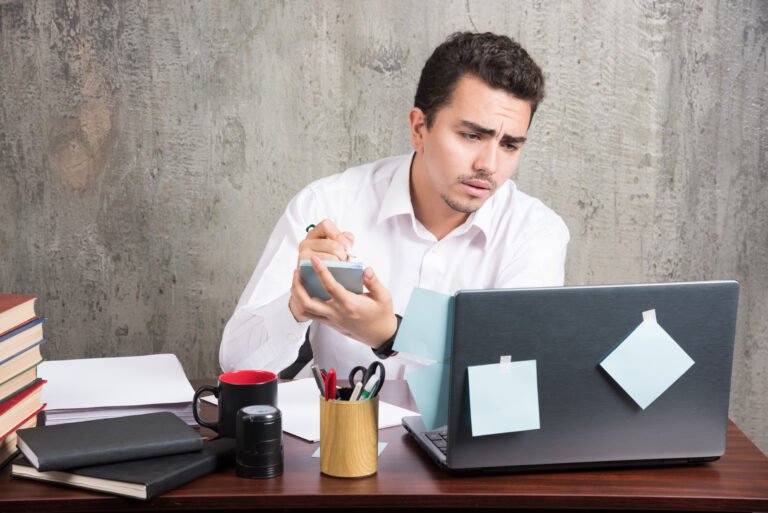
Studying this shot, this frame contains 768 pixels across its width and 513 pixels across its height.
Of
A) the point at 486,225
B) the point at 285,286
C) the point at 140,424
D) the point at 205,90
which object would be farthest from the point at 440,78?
the point at 140,424

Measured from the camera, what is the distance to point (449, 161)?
192 cm

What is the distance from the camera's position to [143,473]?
41.0 inches

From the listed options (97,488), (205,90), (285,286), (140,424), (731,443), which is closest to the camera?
(97,488)

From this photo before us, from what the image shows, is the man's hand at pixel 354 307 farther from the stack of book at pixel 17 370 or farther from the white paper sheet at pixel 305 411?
the stack of book at pixel 17 370

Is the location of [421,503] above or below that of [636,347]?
below

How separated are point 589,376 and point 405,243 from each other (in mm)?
966

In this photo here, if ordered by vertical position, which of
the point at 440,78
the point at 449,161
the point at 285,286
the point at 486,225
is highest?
the point at 440,78

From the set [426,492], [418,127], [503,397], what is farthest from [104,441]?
[418,127]

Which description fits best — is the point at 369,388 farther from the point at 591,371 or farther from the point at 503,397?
the point at 591,371

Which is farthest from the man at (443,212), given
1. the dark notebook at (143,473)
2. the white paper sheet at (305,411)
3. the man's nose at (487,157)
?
the dark notebook at (143,473)

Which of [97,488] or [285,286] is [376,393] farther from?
[285,286]

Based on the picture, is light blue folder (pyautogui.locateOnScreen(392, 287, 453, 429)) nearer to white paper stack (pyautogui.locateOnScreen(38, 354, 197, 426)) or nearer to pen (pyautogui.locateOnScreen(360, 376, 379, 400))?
pen (pyautogui.locateOnScreen(360, 376, 379, 400))

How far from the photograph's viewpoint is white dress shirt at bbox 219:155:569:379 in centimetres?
192

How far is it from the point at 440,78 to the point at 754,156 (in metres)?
1.39
